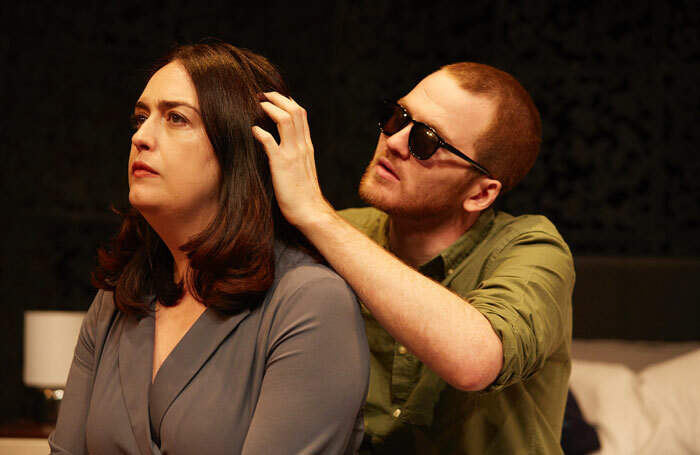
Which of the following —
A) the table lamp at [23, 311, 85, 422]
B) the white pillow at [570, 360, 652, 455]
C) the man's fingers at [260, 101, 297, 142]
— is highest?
the man's fingers at [260, 101, 297, 142]

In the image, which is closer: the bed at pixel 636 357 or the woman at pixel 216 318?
the woman at pixel 216 318

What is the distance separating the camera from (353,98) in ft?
11.7

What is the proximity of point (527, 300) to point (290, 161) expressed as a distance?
23.1 inches

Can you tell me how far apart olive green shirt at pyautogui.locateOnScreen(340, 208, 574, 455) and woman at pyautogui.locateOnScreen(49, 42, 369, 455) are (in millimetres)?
417

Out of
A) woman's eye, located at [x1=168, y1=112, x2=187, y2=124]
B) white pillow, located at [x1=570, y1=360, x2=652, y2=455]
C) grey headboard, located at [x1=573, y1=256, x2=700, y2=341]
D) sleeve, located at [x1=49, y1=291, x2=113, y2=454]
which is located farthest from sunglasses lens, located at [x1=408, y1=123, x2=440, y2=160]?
grey headboard, located at [x1=573, y1=256, x2=700, y2=341]

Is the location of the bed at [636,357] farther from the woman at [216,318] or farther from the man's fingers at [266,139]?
the man's fingers at [266,139]

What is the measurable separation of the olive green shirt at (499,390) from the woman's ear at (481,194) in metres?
0.08

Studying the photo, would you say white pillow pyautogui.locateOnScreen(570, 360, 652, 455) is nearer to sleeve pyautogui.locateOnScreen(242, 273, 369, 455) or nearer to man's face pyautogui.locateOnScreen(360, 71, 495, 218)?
man's face pyautogui.locateOnScreen(360, 71, 495, 218)

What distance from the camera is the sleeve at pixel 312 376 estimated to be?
4.00 feet

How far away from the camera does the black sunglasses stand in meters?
1.94

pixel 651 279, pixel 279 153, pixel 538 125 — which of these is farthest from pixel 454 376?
pixel 651 279

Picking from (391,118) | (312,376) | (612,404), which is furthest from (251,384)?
(612,404)

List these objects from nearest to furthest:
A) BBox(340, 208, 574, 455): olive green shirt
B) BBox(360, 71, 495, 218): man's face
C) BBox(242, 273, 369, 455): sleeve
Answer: BBox(242, 273, 369, 455): sleeve → BBox(340, 208, 574, 455): olive green shirt → BBox(360, 71, 495, 218): man's face

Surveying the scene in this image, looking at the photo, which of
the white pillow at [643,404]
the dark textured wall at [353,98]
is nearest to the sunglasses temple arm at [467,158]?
the white pillow at [643,404]
